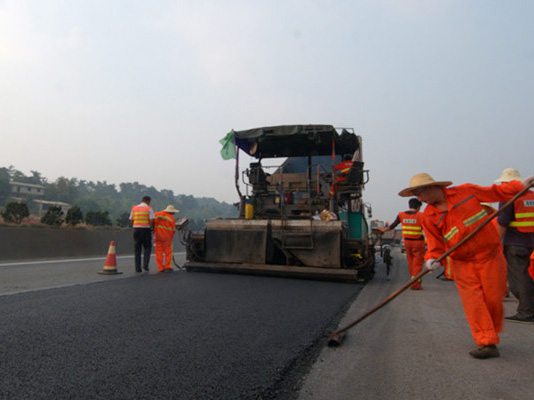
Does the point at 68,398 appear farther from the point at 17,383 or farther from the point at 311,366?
the point at 311,366

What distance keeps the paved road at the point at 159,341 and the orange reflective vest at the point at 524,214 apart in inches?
80.0

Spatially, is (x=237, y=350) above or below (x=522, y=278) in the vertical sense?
below

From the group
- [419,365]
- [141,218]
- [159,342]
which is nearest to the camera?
[419,365]

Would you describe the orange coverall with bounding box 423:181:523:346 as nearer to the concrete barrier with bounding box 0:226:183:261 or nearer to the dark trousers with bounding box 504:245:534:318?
the dark trousers with bounding box 504:245:534:318

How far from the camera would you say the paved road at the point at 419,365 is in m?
1.93

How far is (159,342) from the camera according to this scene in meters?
2.58

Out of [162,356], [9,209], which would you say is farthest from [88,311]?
[9,209]

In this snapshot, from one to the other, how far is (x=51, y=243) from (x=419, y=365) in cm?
1093

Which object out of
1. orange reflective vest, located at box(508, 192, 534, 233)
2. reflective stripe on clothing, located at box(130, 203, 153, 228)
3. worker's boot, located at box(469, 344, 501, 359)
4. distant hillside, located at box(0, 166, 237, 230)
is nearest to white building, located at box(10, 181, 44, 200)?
distant hillside, located at box(0, 166, 237, 230)

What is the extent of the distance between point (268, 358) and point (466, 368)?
125 cm

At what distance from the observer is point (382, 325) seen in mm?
3475

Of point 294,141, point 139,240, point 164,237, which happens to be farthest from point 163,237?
point 294,141

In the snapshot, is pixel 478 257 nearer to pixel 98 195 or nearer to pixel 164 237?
pixel 164 237

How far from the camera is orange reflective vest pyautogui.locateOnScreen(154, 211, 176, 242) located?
739 cm
